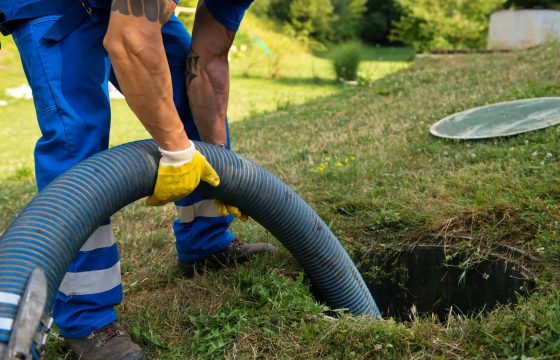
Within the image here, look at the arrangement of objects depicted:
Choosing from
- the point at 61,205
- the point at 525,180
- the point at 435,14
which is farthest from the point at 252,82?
the point at 61,205

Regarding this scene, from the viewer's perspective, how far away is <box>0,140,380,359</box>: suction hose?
166 centimetres

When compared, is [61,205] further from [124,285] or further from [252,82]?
[252,82]

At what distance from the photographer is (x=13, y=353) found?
4.66 ft

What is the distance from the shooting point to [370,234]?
313cm

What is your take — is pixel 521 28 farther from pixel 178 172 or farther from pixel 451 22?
pixel 178 172

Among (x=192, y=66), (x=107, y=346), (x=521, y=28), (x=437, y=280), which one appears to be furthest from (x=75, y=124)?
(x=521, y=28)

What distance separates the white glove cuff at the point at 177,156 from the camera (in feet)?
6.64

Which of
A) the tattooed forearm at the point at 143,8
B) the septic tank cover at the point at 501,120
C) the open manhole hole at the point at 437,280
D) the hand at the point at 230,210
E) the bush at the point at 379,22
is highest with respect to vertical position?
the tattooed forearm at the point at 143,8

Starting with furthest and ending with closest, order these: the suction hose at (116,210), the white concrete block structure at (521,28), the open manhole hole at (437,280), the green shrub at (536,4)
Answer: the green shrub at (536,4)
the white concrete block structure at (521,28)
the open manhole hole at (437,280)
the suction hose at (116,210)

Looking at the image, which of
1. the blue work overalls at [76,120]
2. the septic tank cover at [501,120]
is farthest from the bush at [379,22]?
the blue work overalls at [76,120]

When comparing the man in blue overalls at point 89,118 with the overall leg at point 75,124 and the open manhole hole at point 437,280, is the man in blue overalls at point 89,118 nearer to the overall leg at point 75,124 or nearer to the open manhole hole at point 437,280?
the overall leg at point 75,124

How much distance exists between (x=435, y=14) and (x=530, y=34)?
31.5ft

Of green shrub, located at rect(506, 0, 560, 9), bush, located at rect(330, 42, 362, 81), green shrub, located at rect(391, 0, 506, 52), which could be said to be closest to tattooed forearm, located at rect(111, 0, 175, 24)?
green shrub, located at rect(506, 0, 560, 9)

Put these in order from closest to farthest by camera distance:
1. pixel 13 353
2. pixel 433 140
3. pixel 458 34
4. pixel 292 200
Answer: pixel 13 353, pixel 292 200, pixel 433 140, pixel 458 34
